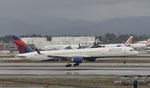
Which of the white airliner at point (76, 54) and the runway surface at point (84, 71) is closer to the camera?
the runway surface at point (84, 71)

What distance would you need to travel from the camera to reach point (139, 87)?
30516 millimetres

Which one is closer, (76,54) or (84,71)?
(84,71)

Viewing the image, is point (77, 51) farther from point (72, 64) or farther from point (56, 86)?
point (56, 86)

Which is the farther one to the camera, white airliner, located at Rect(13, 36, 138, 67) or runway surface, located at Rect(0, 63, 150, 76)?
white airliner, located at Rect(13, 36, 138, 67)

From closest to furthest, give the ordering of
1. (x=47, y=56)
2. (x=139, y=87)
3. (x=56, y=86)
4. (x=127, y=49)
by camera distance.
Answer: (x=139, y=87), (x=56, y=86), (x=47, y=56), (x=127, y=49)

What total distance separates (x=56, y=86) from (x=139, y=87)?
820 centimetres

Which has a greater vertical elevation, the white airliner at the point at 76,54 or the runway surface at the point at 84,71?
the white airliner at the point at 76,54

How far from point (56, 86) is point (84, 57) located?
25.2 meters

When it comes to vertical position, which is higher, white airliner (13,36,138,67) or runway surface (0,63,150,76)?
white airliner (13,36,138,67)

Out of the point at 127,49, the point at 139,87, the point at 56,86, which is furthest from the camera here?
the point at 127,49

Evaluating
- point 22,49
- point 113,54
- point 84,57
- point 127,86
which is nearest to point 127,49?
point 113,54

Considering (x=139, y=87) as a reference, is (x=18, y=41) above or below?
above

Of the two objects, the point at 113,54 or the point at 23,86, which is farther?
the point at 113,54

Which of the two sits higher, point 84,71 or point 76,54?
point 76,54
